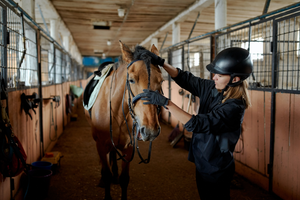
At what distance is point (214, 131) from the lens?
50.1 inches

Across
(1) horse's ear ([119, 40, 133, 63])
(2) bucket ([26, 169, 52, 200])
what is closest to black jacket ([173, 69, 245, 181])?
(1) horse's ear ([119, 40, 133, 63])

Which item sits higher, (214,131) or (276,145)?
(214,131)

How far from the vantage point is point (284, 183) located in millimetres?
2273

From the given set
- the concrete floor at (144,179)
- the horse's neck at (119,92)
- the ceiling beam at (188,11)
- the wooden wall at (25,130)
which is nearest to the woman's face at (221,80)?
the horse's neck at (119,92)

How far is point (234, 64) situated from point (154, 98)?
0.58 metres

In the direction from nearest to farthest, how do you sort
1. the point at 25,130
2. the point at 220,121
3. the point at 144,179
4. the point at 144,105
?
the point at 220,121
the point at 144,105
the point at 25,130
the point at 144,179

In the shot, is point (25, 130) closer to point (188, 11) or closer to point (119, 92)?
point (119, 92)

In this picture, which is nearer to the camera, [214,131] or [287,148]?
[214,131]

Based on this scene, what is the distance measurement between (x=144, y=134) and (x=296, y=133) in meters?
1.76

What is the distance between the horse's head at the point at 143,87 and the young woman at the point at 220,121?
91 millimetres

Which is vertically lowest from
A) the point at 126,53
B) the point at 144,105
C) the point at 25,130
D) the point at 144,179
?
the point at 144,179

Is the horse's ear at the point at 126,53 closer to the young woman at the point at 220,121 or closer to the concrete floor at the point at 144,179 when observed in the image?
the young woman at the point at 220,121

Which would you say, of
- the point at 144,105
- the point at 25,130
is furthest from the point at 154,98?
the point at 25,130

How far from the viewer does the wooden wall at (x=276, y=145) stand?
7.04 ft
